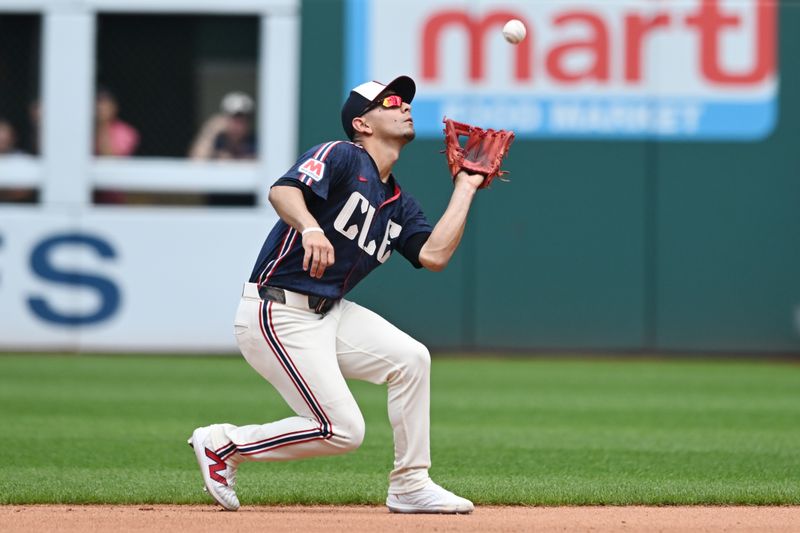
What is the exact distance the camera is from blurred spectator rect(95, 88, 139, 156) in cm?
1273

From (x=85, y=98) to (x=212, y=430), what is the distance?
7686mm

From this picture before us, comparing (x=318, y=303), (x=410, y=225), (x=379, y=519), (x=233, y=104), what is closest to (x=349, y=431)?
(x=379, y=519)

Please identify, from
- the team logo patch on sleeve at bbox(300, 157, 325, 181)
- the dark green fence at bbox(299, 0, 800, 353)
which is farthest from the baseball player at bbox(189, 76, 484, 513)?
the dark green fence at bbox(299, 0, 800, 353)

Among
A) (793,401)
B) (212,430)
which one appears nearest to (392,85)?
(212,430)

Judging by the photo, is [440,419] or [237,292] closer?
[440,419]

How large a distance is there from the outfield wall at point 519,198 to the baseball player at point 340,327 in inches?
278

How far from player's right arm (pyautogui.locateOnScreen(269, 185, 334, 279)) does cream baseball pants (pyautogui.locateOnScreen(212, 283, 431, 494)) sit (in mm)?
292

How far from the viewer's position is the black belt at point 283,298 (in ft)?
17.6

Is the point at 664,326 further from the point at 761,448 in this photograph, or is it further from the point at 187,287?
the point at 761,448

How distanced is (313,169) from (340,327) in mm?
646

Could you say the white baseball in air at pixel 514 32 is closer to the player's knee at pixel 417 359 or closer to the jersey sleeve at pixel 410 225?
the jersey sleeve at pixel 410 225

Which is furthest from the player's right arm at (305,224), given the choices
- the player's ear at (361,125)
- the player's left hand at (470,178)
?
the player's left hand at (470,178)

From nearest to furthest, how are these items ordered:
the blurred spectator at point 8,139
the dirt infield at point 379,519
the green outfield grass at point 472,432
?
the dirt infield at point 379,519 < the green outfield grass at point 472,432 < the blurred spectator at point 8,139

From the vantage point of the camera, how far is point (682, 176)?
1281 cm
